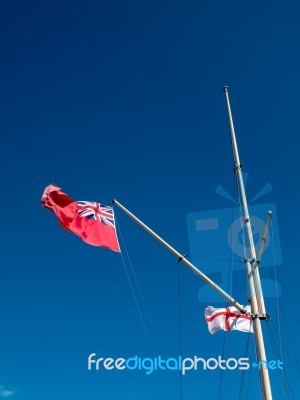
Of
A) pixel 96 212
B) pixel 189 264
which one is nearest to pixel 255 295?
pixel 189 264

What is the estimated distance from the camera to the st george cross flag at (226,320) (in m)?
21.5

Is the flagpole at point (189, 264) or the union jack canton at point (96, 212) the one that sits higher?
the union jack canton at point (96, 212)

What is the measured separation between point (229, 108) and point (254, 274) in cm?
992

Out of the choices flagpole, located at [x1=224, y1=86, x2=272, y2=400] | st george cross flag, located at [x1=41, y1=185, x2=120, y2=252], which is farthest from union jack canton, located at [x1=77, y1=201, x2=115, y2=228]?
flagpole, located at [x1=224, y1=86, x2=272, y2=400]

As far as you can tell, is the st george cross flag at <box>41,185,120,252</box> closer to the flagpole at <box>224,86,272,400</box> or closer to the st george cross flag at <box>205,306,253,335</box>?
the flagpole at <box>224,86,272,400</box>

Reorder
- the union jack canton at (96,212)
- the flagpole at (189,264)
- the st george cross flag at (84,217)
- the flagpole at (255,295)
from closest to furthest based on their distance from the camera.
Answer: the flagpole at (255,295)
the flagpole at (189,264)
the st george cross flag at (84,217)
the union jack canton at (96,212)

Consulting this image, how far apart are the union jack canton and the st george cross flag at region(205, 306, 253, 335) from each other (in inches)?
246

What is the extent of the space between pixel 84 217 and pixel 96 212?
2.05 ft

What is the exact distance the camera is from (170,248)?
63.0 ft

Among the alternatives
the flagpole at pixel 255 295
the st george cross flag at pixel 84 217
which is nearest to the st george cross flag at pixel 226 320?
the flagpole at pixel 255 295

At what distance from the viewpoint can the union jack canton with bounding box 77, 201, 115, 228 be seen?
20891 mm

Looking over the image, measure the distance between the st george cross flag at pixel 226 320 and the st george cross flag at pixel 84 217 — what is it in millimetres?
5767

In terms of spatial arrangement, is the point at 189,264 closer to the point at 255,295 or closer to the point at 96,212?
the point at 255,295

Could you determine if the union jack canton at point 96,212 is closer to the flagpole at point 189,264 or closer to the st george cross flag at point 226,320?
the flagpole at point 189,264
